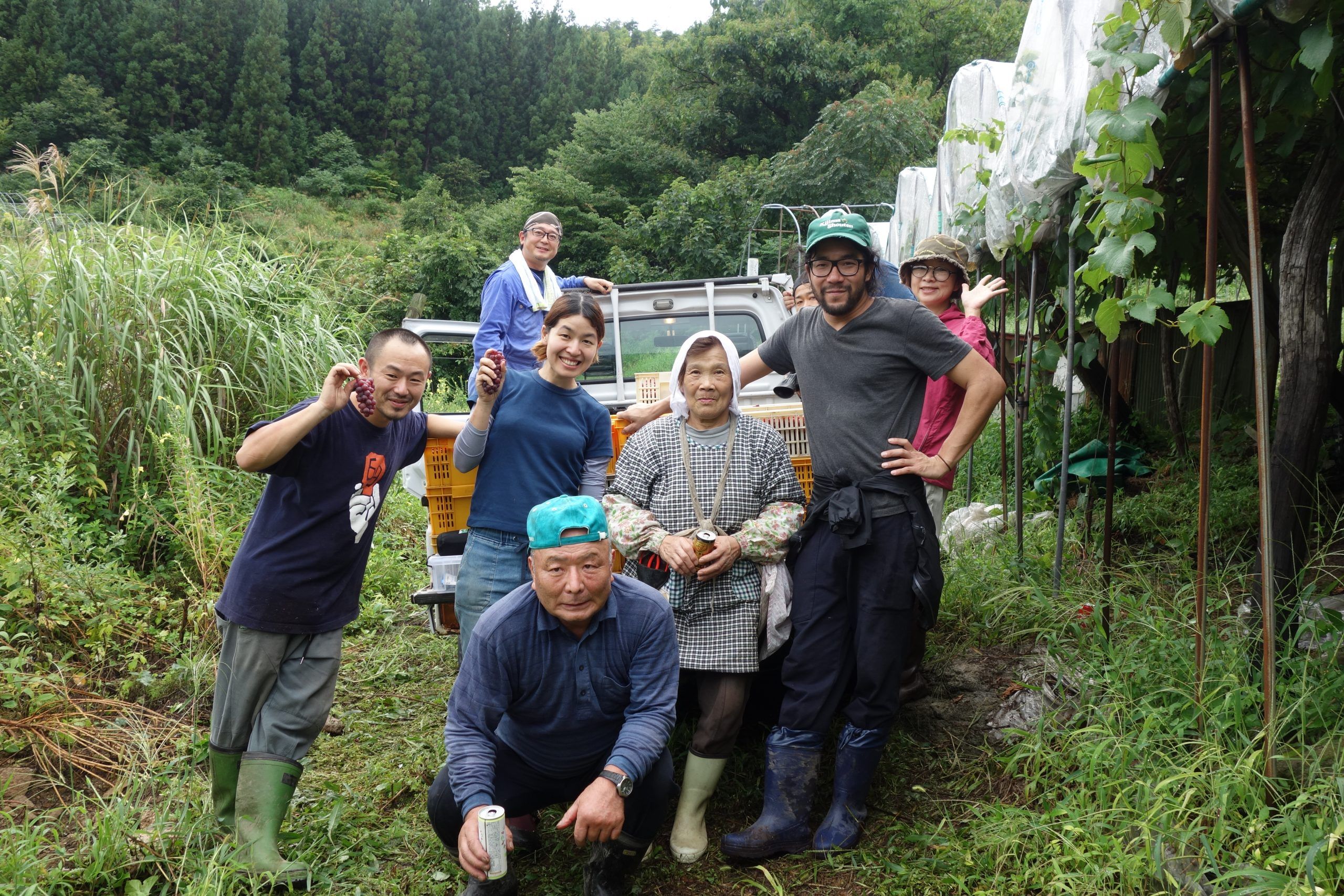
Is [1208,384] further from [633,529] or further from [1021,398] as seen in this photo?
[1021,398]

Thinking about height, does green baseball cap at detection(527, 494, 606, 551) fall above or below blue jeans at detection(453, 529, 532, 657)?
above

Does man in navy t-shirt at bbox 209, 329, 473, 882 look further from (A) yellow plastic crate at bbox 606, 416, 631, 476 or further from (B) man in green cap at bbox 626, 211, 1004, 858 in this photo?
(B) man in green cap at bbox 626, 211, 1004, 858

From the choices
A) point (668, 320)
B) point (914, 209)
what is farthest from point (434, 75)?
→ point (668, 320)

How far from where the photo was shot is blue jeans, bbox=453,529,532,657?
3518 millimetres

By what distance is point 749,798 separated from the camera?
3789 millimetres

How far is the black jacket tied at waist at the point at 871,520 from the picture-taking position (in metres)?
3.32

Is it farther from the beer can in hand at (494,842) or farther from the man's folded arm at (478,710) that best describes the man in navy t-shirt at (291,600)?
the beer can in hand at (494,842)

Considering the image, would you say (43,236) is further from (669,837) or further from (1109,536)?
(1109,536)

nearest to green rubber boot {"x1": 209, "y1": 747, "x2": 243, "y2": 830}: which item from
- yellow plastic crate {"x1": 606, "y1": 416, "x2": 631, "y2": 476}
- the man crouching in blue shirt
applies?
the man crouching in blue shirt

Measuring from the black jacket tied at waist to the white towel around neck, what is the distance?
246 centimetres

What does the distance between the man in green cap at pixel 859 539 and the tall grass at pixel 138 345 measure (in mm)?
3706

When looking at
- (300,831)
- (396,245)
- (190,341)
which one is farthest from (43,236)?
(396,245)

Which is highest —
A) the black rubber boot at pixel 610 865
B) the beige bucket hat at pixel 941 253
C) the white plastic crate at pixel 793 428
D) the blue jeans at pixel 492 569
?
the beige bucket hat at pixel 941 253

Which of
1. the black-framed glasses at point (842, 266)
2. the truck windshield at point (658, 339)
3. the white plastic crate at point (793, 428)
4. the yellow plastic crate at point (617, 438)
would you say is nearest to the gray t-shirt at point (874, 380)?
the black-framed glasses at point (842, 266)
